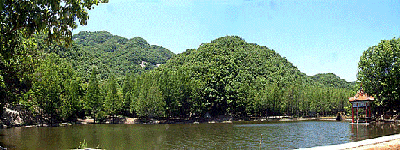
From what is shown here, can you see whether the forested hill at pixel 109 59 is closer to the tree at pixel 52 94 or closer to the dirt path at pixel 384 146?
the tree at pixel 52 94

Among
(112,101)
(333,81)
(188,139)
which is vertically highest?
(333,81)

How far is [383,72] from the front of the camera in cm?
4912

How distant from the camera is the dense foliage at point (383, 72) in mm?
47031

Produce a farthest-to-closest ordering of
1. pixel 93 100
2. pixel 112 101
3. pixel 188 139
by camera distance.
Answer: pixel 112 101 < pixel 93 100 < pixel 188 139

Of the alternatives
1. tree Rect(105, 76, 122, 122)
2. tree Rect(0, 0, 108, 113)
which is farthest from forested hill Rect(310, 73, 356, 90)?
tree Rect(0, 0, 108, 113)

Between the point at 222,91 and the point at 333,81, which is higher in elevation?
the point at 333,81

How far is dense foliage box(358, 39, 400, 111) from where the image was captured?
47031 millimetres

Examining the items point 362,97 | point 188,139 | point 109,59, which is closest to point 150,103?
point 188,139

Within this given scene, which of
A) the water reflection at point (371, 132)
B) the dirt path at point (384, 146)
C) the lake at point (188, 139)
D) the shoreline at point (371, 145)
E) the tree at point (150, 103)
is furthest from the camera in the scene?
the tree at point (150, 103)

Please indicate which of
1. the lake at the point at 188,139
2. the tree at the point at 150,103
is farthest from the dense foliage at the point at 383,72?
the tree at the point at 150,103

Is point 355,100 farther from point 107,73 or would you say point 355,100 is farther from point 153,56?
point 153,56

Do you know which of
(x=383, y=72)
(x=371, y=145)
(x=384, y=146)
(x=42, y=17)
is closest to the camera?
(x=42, y=17)

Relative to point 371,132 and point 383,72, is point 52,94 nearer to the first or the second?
point 371,132

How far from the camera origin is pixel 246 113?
82562mm
